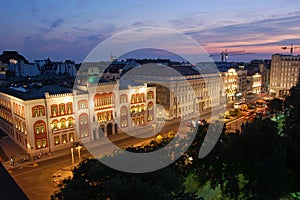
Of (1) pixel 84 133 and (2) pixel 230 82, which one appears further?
(2) pixel 230 82

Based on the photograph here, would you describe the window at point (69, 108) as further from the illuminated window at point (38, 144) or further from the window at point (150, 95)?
the window at point (150, 95)

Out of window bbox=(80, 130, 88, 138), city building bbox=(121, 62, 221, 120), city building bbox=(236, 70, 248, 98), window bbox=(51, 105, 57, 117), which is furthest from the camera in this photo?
city building bbox=(236, 70, 248, 98)

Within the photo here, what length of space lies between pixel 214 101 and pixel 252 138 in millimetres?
56870

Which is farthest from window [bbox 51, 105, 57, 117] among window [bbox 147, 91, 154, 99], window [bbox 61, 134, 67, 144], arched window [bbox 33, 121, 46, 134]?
window [bbox 147, 91, 154, 99]

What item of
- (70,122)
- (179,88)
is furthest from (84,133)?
(179,88)

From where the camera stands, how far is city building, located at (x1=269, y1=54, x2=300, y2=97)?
104625 mm

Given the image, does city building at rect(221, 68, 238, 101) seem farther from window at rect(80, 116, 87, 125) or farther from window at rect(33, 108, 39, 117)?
window at rect(33, 108, 39, 117)

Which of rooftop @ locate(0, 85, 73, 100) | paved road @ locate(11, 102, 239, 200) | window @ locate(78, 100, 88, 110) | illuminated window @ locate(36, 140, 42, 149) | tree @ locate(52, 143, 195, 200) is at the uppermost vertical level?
rooftop @ locate(0, 85, 73, 100)

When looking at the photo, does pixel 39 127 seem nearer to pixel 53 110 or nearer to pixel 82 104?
pixel 53 110

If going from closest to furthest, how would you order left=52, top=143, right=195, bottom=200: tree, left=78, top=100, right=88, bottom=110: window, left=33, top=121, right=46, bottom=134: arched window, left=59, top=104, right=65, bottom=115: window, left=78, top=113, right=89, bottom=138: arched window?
left=52, top=143, right=195, bottom=200: tree, left=33, top=121, right=46, bottom=134: arched window, left=59, top=104, right=65, bottom=115: window, left=78, top=100, right=88, bottom=110: window, left=78, top=113, right=89, bottom=138: arched window

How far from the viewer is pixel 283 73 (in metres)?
109

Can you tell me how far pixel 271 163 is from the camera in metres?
21.5

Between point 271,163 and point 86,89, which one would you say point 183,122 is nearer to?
point 86,89

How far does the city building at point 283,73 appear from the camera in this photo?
343ft
